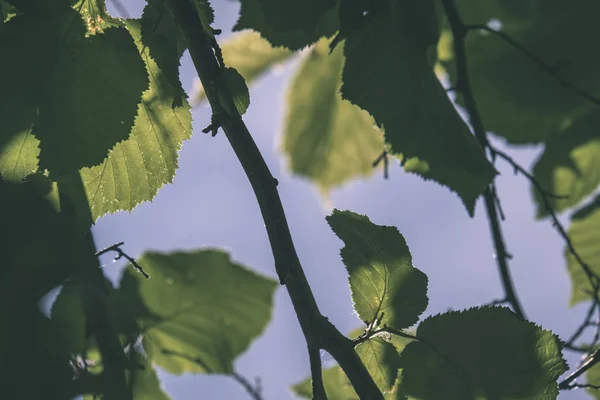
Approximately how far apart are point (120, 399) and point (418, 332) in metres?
0.41

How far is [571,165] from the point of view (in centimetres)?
173

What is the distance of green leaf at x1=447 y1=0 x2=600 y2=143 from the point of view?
1.68 m

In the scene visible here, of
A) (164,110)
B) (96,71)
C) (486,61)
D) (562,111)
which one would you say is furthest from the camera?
(486,61)

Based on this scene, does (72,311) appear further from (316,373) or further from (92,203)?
(92,203)

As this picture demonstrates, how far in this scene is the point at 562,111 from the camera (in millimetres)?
1706

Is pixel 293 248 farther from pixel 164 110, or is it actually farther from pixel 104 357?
pixel 164 110

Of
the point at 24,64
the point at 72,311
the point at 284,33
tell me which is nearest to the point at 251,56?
the point at 284,33

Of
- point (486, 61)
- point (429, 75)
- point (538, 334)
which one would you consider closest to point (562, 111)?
point (486, 61)

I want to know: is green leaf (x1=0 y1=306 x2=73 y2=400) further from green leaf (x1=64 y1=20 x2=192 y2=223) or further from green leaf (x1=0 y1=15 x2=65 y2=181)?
green leaf (x1=64 y1=20 x2=192 y2=223)

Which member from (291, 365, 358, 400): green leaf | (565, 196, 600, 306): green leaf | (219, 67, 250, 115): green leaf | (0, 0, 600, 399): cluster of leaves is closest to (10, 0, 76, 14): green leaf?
(0, 0, 600, 399): cluster of leaves

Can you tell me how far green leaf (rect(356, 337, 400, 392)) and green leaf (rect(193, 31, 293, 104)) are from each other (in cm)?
138

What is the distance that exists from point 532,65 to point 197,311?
1172 mm

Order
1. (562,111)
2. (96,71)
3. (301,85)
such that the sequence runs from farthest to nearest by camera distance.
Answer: (301,85) < (562,111) < (96,71)

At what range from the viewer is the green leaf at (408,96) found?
106 cm
